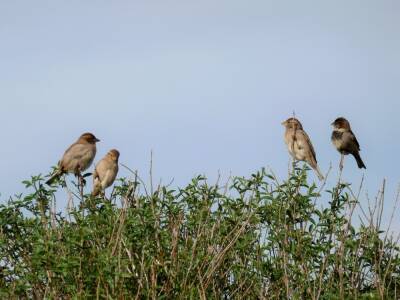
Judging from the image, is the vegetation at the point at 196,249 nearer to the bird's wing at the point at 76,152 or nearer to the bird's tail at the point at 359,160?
the bird's wing at the point at 76,152

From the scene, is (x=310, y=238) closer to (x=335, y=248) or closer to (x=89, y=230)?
(x=335, y=248)

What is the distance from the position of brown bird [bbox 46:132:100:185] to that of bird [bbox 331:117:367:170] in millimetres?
4704

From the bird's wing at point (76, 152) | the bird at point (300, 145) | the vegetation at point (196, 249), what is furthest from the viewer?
the bird at point (300, 145)

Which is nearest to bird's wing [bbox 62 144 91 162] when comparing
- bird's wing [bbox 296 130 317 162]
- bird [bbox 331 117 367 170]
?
bird's wing [bbox 296 130 317 162]

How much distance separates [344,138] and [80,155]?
522 cm

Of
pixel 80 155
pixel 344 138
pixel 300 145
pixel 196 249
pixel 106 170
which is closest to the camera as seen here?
pixel 196 249

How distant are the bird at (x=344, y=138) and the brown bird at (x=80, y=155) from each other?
4704 mm

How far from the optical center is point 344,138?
15.9 m

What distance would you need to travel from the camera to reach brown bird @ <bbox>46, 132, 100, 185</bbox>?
1380 cm

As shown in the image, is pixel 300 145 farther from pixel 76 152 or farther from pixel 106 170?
pixel 76 152

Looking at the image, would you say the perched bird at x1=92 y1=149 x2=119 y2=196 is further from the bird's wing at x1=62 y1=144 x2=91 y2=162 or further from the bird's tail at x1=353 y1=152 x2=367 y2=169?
the bird's tail at x1=353 y1=152 x2=367 y2=169

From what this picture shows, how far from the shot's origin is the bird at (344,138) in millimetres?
15898

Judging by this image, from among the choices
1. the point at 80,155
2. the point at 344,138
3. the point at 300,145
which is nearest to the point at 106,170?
the point at 80,155

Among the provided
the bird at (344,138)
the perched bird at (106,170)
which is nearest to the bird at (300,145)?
the bird at (344,138)
